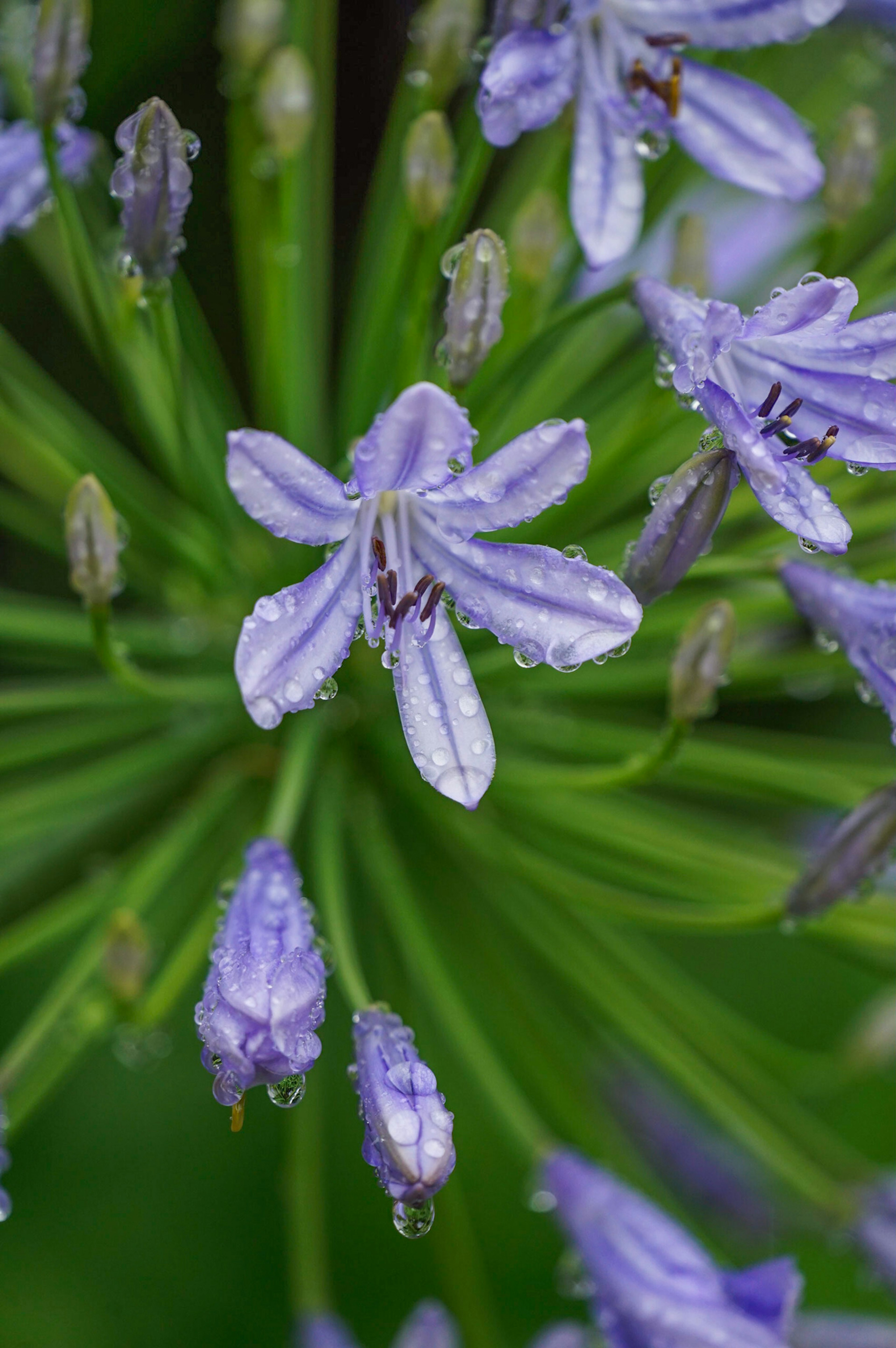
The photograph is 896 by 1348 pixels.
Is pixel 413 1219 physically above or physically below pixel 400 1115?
below

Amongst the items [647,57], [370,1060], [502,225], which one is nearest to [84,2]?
[647,57]

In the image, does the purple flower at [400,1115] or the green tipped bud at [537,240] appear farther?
the green tipped bud at [537,240]

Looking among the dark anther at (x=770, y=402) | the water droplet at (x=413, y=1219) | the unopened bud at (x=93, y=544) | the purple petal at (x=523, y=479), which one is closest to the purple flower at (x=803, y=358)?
the dark anther at (x=770, y=402)

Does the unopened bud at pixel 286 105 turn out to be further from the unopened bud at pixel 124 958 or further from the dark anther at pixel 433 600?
the unopened bud at pixel 124 958

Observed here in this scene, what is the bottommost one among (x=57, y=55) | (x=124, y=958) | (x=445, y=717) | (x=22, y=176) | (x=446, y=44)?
(x=124, y=958)

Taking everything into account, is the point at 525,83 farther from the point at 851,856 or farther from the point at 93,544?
the point at 851,856

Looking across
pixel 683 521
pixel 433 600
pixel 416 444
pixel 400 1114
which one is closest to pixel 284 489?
pixel 416 444
